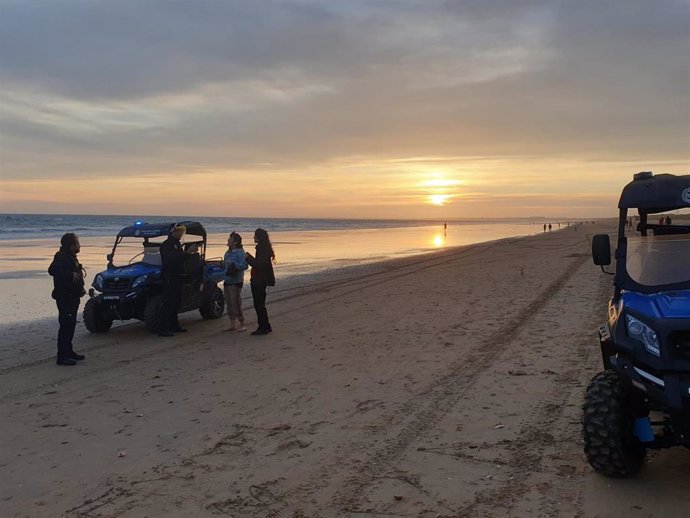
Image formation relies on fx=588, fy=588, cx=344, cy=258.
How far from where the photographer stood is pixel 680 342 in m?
3.59

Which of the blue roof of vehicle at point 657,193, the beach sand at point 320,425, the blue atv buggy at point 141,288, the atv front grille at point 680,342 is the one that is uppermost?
the blue roof of vehicle at point 657,193

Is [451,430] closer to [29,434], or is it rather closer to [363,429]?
[363,429]

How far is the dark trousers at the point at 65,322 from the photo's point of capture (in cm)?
799

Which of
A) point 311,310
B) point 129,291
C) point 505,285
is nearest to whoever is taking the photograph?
point 129,291

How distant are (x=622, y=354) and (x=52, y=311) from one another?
39.8 ft

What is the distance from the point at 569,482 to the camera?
4.13 meters

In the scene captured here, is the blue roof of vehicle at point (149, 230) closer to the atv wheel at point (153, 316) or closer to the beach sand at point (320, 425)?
the atv wheel at point (153, 316)

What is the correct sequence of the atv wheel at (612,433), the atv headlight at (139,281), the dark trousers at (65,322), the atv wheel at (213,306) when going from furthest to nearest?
the atv wheel at (213,306), the atv headlight at (139,281), the dark trousers at (65,322), the atv wheel at (612,433)

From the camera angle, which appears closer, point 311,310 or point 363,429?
point 363,429

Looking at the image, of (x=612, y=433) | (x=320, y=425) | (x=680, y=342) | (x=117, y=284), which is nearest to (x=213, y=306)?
(x=117, y=284)

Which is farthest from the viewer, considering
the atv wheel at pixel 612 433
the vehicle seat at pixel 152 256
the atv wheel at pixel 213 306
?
the atv wheel at pixel 213 306

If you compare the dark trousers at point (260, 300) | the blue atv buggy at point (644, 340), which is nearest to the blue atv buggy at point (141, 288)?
the dark trousers at point (260, 300)

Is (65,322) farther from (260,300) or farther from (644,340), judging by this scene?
(644,340)

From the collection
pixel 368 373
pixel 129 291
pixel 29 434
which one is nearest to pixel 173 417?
pixel 29 434
